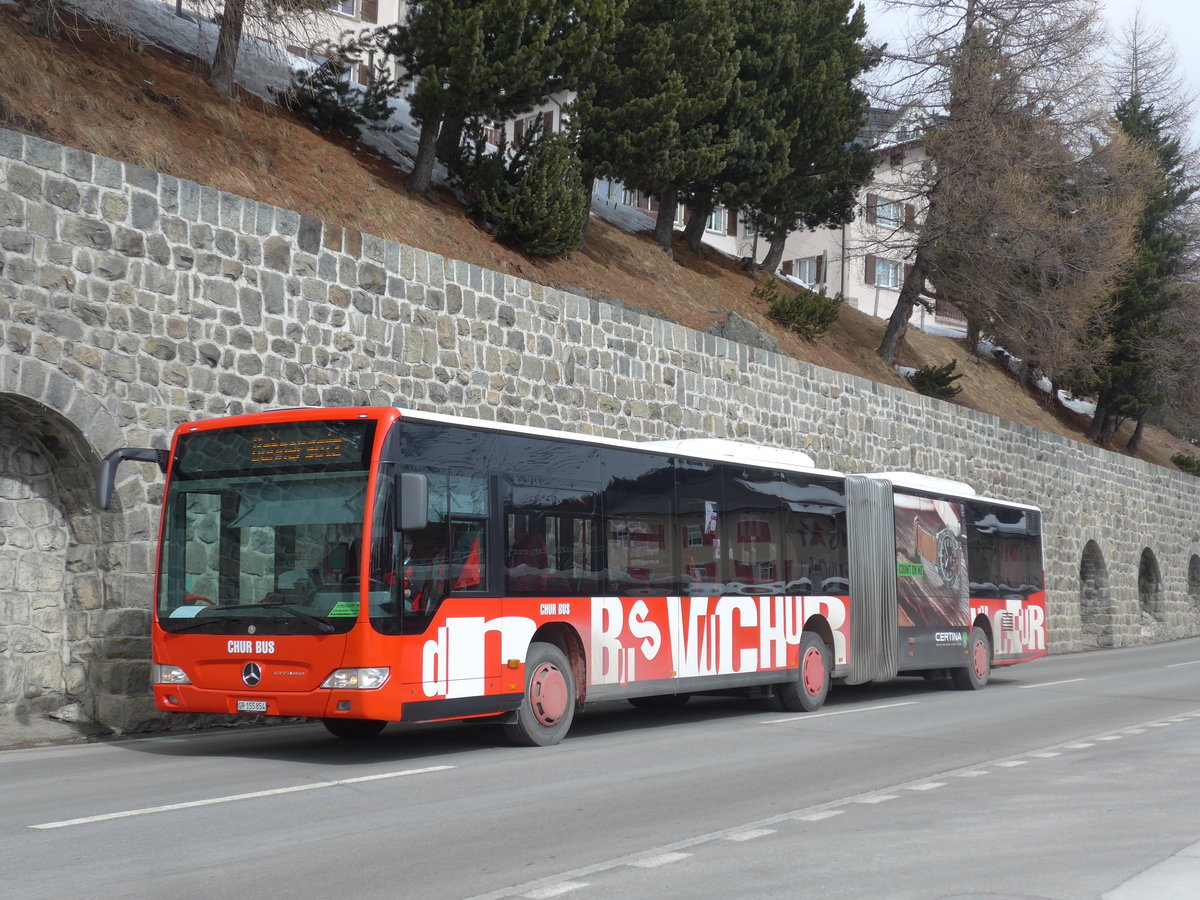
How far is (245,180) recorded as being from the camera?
17.7 metres

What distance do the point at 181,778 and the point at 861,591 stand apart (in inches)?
383

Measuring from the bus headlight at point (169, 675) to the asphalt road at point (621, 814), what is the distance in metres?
0.61

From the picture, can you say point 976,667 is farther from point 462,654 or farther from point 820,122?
point 820,122

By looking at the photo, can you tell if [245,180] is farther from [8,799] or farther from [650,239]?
[650,239]

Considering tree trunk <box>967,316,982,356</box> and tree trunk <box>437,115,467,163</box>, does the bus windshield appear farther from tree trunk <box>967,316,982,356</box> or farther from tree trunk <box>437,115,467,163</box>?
tree trunk <box>967,316,982,356</box>

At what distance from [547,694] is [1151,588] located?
34921 millimetres

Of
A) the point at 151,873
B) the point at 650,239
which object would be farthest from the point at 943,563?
the point at 650,239

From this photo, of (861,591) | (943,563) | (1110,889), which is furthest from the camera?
(943,563)

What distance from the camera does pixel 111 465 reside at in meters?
10.7

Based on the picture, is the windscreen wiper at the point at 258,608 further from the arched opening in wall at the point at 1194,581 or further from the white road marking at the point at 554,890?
the arched opening in wall at the point at 1194,581

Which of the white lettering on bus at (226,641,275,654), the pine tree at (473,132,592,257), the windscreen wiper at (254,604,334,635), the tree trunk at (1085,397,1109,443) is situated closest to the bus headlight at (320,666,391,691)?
the windscreen wiper at (254,604,334,635)

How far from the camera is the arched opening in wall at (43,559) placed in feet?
39.7

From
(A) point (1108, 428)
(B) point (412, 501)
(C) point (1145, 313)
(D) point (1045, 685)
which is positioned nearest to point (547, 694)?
(B) point (412, 501)

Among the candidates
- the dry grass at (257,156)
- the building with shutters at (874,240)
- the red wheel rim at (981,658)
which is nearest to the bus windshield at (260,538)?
the dry grass at (257,156)
